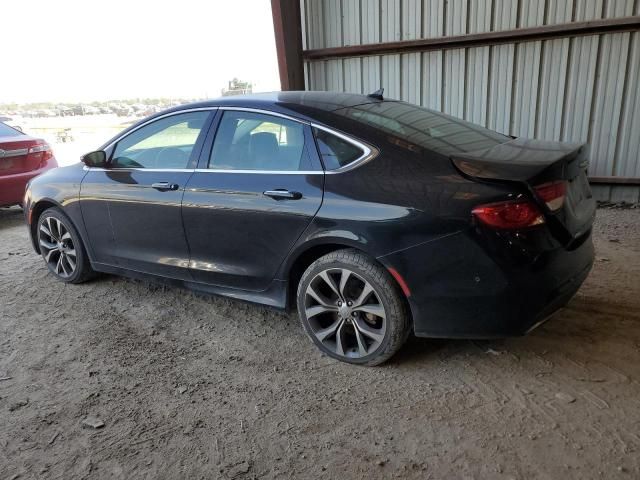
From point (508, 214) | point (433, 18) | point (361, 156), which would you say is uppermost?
point (433, 18)

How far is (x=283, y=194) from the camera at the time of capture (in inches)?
120

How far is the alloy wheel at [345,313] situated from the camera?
2.94m

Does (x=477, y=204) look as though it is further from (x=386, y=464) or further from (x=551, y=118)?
(x=551, y=118)

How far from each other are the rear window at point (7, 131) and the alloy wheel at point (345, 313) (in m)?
6.08

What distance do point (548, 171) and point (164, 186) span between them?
97.8 inches

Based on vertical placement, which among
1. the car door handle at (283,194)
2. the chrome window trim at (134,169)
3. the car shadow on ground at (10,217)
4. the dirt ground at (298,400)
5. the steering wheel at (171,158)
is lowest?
the car shadow on ground at (10,217)

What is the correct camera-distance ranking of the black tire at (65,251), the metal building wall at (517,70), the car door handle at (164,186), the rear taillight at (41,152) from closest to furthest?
the car door handle at (164,186) < the black tire at (65,251) < the metal building wall at (517,70) < the rear taillight at (41,152)

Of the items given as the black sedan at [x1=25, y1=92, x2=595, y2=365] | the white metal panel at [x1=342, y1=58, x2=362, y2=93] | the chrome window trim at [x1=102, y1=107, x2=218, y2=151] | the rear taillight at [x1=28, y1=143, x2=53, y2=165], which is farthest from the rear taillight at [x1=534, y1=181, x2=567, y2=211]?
the rear taillight at [x1=28, y1=143, x2=53, y2=165]

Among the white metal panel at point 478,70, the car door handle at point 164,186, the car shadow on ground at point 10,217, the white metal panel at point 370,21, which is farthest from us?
the white metal panel at point 370,21

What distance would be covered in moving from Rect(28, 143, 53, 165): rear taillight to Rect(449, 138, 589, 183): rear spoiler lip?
6419mm

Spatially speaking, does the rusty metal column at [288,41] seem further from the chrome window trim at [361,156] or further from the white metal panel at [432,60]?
the chrome window trim at [361,156]

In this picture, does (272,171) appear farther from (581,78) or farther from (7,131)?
(7,131)

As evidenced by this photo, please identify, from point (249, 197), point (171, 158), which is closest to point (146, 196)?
point (171, 158)

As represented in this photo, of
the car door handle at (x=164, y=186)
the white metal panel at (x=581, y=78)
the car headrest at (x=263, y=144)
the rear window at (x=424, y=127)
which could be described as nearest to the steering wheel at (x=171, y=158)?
the car door handle at (x=164, y=186)
